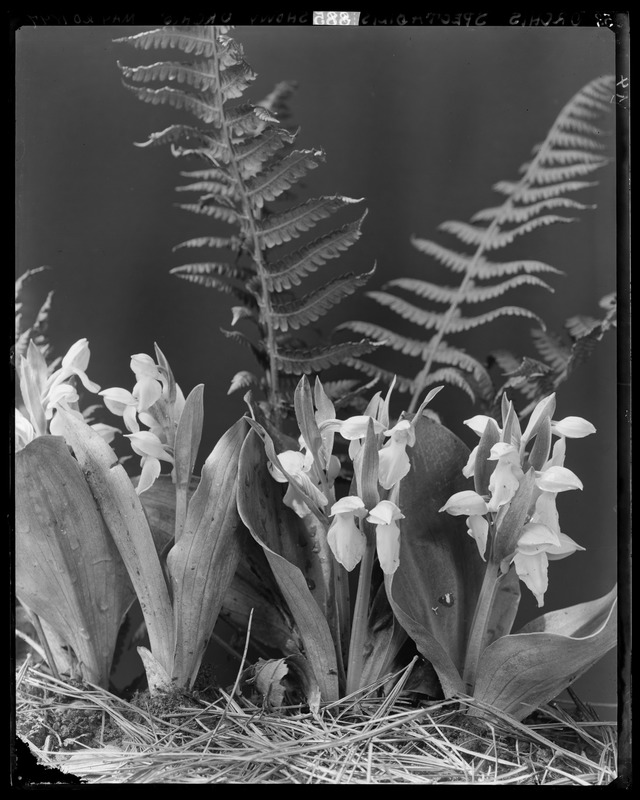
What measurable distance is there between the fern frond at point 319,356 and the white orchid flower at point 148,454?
0.13 metres

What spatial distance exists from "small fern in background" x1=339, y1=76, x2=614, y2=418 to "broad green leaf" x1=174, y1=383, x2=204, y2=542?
0.49ft

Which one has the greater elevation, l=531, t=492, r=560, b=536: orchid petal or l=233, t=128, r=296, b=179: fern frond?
l=233, t=128, r=296, b=179: fern frond

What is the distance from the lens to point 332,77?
65cm

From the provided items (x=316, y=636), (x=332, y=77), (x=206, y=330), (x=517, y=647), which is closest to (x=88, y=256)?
(x=206, y=330)

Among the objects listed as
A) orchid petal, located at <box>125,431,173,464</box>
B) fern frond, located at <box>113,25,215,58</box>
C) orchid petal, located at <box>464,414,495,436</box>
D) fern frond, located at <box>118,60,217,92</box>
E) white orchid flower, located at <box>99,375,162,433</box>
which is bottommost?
orchid petal, located at <box>125,431,173,464</box>

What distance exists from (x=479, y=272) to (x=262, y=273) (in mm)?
198

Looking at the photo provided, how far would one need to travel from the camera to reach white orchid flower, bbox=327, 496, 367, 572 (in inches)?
22.2

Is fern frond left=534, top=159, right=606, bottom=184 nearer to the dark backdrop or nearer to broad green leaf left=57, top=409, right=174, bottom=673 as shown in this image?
the dark backdrop

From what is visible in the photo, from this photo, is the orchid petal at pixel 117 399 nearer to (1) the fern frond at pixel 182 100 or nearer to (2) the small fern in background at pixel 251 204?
(2) the small fern in background at pixel 251 204

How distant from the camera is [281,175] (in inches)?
25.5

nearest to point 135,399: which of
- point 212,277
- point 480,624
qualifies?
point 212,277

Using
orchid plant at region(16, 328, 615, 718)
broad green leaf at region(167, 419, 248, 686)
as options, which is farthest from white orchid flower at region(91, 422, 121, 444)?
broad green leaf at region(167, 419, 248, 686)
